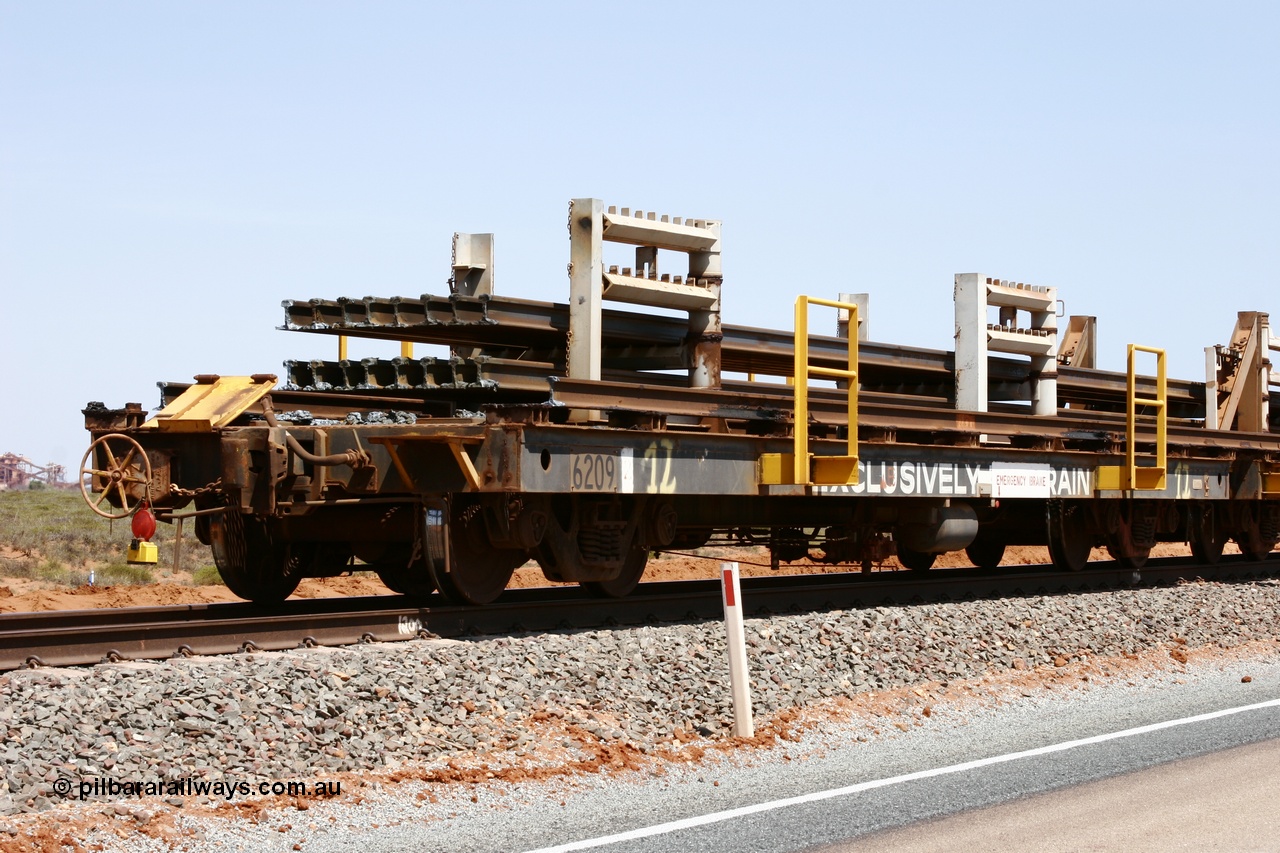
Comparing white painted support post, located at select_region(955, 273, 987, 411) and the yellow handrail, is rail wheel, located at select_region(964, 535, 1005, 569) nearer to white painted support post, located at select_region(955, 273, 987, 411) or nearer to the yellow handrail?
the yellow handrail

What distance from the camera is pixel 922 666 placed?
35.8ft

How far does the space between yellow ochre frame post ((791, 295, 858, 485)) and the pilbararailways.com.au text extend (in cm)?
537

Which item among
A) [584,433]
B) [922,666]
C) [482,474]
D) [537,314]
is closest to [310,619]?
[482,474]

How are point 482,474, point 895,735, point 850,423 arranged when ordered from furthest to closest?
1. point 850,423
2. point 482,474
3. point 895,735

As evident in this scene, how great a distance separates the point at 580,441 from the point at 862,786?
12.1 feet

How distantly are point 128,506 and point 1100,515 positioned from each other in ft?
35.3

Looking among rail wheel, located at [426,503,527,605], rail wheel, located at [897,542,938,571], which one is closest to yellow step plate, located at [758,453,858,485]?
rail wheel, located at [426,503,527,605]

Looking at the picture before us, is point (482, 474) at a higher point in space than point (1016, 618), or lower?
higher

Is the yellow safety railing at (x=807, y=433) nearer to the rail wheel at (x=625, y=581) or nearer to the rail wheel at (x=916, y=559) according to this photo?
the rail wheel at (x=625, y=581)

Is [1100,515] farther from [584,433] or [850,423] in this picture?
[584,433]

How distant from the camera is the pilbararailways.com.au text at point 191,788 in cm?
651

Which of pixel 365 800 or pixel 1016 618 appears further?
pixel 1016 618

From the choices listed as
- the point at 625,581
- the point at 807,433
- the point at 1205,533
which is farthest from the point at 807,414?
the point at 1205,533

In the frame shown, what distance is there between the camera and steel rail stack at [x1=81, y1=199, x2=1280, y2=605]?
10336mm
